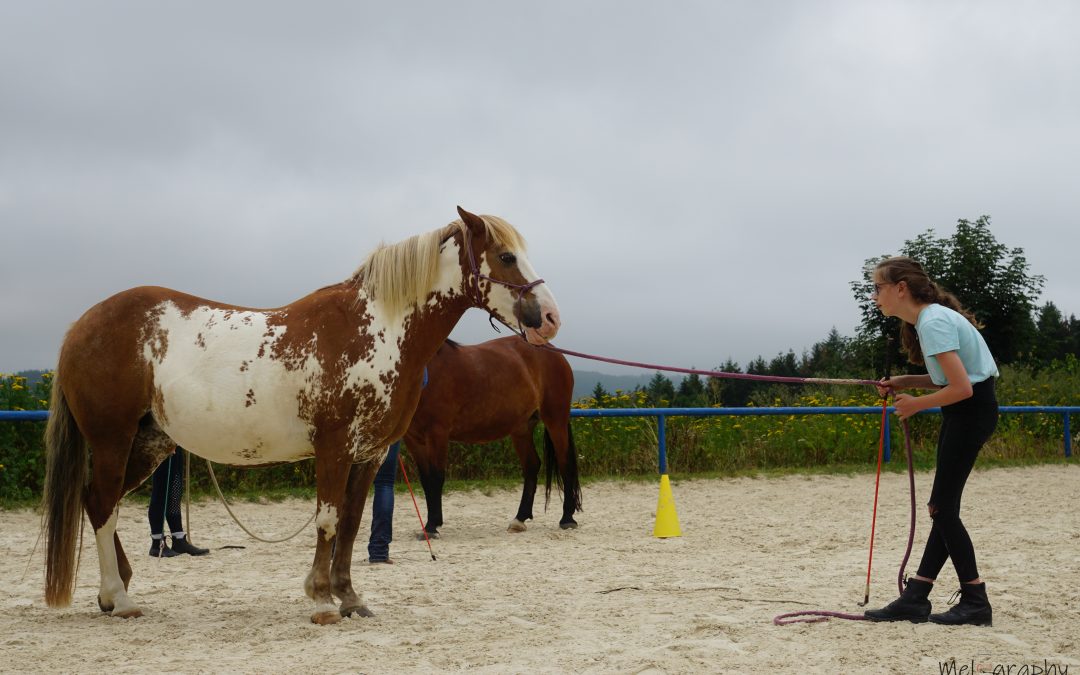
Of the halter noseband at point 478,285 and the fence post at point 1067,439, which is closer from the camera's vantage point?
the halter noseband at point 478,285

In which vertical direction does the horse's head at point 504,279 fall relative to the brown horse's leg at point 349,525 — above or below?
above

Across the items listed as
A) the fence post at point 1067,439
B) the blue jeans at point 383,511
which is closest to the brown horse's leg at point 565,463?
the blue jeans at point 383,511

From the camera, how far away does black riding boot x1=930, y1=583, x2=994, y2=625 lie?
3.73m

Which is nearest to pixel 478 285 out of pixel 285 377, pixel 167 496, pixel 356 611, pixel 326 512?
pixel 285 377

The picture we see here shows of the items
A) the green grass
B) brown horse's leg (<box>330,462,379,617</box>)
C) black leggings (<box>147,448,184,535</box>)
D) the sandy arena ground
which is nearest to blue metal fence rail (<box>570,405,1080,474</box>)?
the green grass

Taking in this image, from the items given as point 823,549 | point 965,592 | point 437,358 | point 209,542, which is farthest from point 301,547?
point 965,592

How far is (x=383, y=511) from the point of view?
592 cm

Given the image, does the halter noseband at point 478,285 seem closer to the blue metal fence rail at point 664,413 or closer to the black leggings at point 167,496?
the black leggings at point 167,496

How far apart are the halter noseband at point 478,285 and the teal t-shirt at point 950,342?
5.48 feet

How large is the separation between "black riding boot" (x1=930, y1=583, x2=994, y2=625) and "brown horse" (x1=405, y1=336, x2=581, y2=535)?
404cm

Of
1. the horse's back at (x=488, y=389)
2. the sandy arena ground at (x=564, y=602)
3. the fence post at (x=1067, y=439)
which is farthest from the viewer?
the fence post at (x=1067, y=439)

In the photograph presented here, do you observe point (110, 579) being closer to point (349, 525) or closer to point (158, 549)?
point (349, 525)

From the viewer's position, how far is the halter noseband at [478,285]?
4.03m

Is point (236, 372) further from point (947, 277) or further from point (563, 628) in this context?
point (947, 277)
